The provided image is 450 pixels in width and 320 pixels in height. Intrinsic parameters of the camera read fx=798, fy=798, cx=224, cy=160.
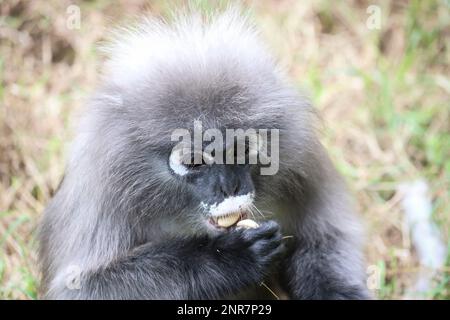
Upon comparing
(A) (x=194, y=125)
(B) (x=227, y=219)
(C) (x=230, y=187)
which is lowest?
(B) (x=227, y=219)

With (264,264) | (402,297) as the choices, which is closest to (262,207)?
(264,264)

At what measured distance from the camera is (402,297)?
4910mm

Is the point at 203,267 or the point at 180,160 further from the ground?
the point at 180,160

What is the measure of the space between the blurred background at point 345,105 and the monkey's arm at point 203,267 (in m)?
1.07

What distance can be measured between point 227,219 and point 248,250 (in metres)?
0.19

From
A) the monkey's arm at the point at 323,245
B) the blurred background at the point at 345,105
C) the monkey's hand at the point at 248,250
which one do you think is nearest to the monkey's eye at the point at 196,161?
the monkey's hand at the point at 248,250

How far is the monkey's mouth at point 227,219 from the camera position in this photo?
3689 mm

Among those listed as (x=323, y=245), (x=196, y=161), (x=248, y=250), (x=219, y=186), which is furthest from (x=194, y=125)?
(x=323, y=245)

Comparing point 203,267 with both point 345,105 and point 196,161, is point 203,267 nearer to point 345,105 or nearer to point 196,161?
point 196,161

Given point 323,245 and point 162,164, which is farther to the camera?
point 323,245

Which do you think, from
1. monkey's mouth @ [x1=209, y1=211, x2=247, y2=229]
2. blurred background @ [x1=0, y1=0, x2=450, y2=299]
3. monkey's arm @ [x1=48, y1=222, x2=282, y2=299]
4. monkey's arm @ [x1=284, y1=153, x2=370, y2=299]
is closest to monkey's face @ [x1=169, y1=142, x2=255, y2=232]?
monkey's mouth @ [x1=209, y1=211, x2=247, y2=229]

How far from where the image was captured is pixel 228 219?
147 inches

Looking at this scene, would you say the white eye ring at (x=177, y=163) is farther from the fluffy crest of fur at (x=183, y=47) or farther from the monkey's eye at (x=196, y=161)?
the fluffy crest of fur at (x=183, y=47)

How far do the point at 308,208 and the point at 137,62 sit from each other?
1215mm
